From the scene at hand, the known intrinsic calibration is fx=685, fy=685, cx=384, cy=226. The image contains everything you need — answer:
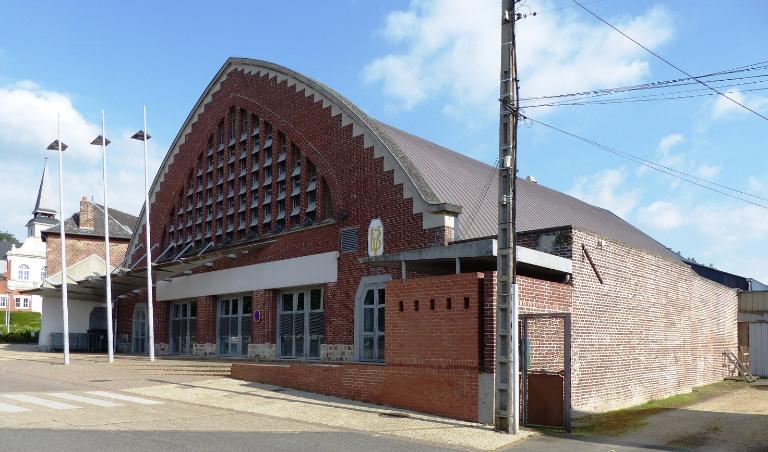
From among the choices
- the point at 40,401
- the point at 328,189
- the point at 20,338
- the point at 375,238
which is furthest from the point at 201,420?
the point at 20,338

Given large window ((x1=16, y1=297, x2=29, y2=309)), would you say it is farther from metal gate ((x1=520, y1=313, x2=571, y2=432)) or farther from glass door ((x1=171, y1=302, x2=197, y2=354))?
metal gate ((x1=520, y1=313, x2=571, y2=432))

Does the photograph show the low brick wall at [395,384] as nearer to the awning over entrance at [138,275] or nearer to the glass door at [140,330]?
the awning over entrance at [138,275]

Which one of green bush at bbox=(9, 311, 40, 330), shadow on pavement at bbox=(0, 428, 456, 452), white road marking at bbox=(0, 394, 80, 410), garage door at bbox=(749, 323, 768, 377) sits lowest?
green bush at bbox=(9, 311, 40, 330)

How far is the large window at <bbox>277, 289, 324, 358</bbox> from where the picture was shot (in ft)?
75.5

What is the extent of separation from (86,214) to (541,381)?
45730 millimetres

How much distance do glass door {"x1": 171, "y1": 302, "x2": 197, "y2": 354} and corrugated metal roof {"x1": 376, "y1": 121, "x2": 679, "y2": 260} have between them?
12051mm

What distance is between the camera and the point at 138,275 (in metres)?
30.3

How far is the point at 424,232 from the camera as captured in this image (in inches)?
742

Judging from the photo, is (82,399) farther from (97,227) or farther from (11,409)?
(97,227)

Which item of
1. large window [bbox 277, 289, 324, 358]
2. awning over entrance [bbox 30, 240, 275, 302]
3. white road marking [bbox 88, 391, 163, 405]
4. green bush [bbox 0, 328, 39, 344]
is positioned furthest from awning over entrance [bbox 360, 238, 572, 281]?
green bush [bbox 0, 328, 39, 344]

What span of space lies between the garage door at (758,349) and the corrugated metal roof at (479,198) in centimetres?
607

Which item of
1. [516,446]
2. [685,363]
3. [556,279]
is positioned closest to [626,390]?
[556,279]

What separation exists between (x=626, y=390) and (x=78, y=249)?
4324 cm

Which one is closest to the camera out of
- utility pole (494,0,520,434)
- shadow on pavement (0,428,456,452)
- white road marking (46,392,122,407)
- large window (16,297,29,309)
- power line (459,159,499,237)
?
shadow on pavement (0,428,456,452)
